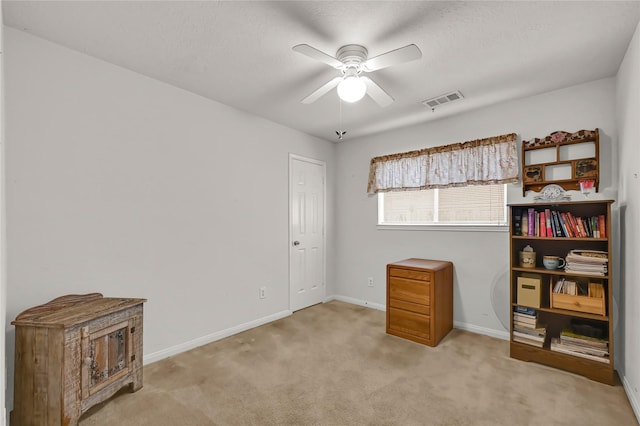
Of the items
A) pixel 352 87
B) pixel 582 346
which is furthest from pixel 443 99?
pixel 582 346

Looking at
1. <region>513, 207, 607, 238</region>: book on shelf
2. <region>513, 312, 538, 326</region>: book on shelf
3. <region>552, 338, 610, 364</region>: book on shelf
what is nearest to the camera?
<region>552, 338, 610, 364</region>: book on shelf

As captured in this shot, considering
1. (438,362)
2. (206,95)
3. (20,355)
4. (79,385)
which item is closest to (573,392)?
(438,362)

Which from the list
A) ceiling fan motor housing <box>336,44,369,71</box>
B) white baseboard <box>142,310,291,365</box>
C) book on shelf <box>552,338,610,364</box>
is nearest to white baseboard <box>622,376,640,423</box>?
book on shelf <box>552,338,610,364</box>

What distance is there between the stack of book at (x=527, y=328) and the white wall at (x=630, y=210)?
517mm

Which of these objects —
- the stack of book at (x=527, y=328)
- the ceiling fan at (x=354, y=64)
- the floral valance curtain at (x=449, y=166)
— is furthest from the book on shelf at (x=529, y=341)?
the ceiling fan at (x=354, y=64)

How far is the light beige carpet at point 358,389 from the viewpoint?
1.93m

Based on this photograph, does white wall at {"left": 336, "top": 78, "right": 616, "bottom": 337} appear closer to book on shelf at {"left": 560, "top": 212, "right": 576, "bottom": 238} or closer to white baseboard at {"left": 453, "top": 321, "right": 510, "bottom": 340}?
white baseboard at {"left": 453, "top": 321, "right": 510, "bottom": 340}

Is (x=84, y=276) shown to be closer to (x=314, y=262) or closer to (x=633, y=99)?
(x=314, y=262)

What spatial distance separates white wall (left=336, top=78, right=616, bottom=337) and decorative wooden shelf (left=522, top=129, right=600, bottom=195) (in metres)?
0.07

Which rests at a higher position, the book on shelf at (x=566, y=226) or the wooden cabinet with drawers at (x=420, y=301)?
the book on shelf at (x=566, y=226)

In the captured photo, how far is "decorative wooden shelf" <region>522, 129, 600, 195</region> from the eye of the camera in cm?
267

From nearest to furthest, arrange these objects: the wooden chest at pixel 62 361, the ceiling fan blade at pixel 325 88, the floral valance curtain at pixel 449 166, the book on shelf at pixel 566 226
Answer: the wooden chest at pixel 62 361
the ceiling fan blade at pixel 325 88
the book on shelf at pixel 566 226
the floral valance curtain at pixel 449 166

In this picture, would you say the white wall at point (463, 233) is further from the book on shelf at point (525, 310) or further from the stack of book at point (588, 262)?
the stack of book at point (588, 262)

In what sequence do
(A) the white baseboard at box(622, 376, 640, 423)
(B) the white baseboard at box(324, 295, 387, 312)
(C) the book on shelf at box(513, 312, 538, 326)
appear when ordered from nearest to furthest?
1. (A) the white baseboard at box(622, 376, 640, 423)
2. (C) the book on shelf at box(513, 312, 538, 326)
3. (B) the white baseboard at box(324, 295, 387, 312)
